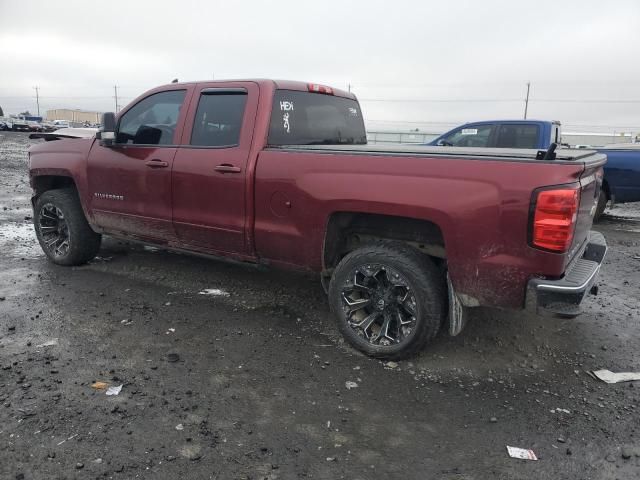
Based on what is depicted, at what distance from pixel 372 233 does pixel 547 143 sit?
623 cm

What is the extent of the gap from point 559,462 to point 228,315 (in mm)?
2759

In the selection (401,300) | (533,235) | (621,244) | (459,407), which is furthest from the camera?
(621,244)

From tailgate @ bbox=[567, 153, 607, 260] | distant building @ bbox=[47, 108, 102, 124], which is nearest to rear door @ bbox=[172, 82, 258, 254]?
tailgate @ bbox=[567, 153, 607, 260]

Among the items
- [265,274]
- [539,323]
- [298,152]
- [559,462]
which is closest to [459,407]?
[559,462]

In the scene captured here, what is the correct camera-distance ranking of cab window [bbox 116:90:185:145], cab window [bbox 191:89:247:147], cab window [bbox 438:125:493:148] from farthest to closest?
1. cab window [bbox 438:125:493:148]
2. cab window [bbox 116:90:185:145]
3. cab window [bbox 191:89:247:147]

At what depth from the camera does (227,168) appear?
4.04 meters

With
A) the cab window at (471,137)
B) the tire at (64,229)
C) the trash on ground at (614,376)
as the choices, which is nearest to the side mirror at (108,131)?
the tire at (64,229)

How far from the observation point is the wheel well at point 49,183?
5.70 metres

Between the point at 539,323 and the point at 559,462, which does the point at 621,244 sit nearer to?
the point at 539,323

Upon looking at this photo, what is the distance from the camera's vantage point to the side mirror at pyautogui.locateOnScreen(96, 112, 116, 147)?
4812mm

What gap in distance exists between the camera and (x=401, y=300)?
3486 mm

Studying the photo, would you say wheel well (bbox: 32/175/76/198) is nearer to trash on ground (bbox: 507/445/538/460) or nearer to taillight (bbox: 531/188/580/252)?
taillight (bbox: 531/188/580/252)

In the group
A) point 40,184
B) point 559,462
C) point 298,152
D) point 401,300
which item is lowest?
point 559,462

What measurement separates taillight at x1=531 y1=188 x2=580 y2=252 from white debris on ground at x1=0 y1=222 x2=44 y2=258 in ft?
18.8
